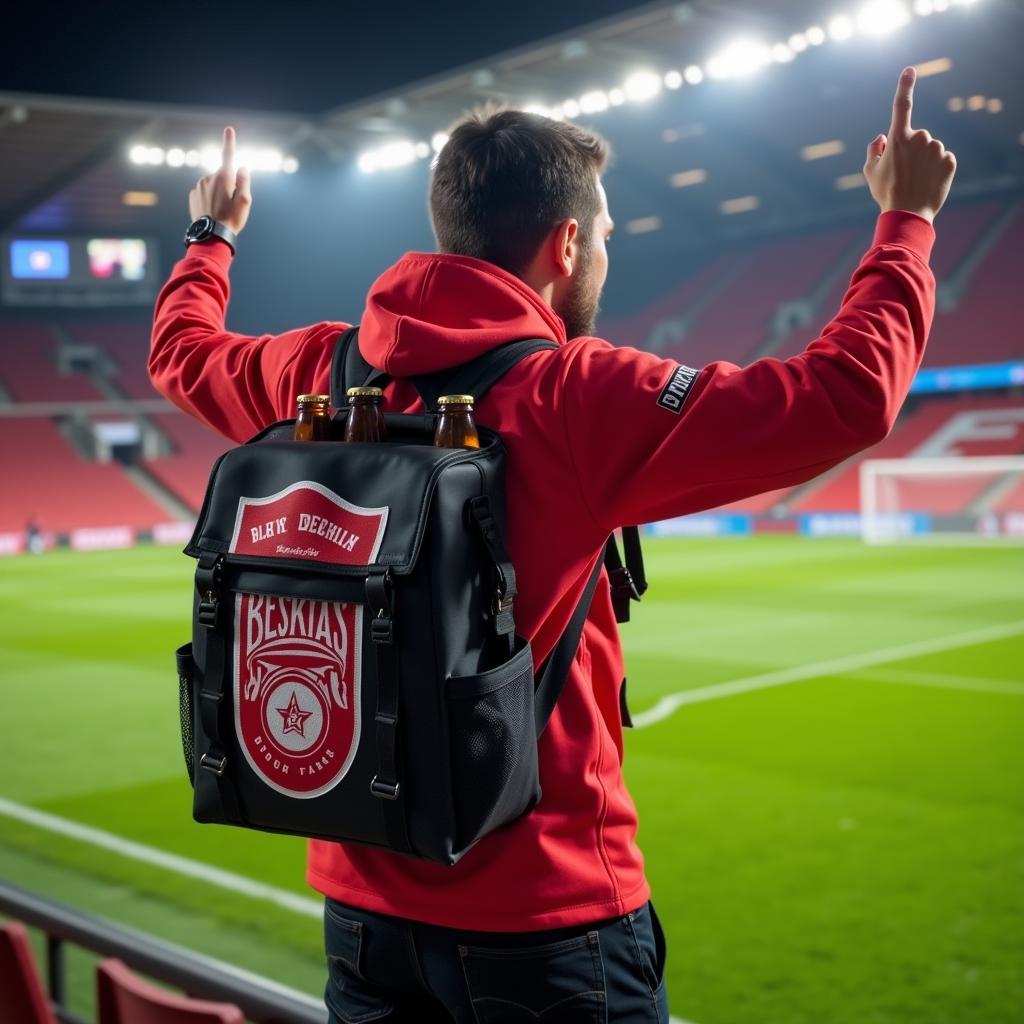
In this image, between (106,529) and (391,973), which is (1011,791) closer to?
(391,973)

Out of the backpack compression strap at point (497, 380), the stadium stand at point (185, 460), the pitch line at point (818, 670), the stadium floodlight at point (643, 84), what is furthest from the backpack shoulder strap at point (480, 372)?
the stadium stand at point (185, 460)

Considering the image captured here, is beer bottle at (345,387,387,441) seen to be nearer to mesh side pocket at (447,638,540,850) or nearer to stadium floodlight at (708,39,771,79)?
mesh side pocket at (447,638,540,850)

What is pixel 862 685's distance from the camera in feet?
31.8

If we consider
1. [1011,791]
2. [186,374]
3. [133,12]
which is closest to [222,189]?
[186,374]

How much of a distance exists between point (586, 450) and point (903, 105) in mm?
645

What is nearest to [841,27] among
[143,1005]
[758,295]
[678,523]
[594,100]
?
[594,100]

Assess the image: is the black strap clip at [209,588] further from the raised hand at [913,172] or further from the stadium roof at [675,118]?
the stadium roof at [675,118]

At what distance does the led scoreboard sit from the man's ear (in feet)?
108

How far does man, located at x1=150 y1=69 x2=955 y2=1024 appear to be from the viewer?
1493 millimetres

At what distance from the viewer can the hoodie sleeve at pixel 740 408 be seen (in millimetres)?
1475

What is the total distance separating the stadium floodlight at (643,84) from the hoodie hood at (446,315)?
2396 centimetres

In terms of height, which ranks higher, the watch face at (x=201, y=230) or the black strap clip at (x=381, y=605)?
the watch face at (x=201, y=230)

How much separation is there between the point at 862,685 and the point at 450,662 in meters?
8.67

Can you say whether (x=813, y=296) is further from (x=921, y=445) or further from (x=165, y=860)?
(x=165, y=860)
